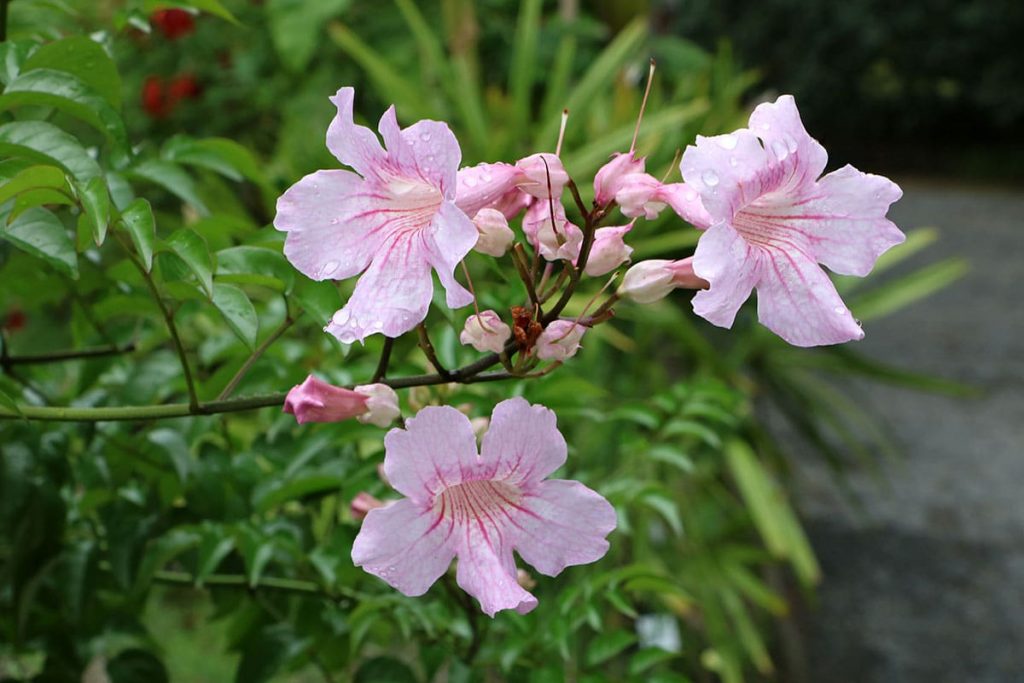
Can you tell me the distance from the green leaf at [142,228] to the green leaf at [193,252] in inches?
0.5

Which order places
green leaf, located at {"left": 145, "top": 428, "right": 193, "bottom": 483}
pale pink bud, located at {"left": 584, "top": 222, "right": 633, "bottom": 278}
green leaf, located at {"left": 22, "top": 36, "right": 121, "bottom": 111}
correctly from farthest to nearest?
1. green leaf, located at {"left": 145, "top": 428, "right": 193, "bottom": 483}
2. green leaf, located at {"left": 22, "top": 36, "right": 121, "bottom": 111}
3. pale pink bud, located at {"left": 584, "top": 222, "right": 633, "bottom": 278}

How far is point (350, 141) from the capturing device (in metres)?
0.62

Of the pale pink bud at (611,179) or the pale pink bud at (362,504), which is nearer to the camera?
the pale pink bud at (611,179)

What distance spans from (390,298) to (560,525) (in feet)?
0.53

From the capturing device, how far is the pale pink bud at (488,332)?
65cm

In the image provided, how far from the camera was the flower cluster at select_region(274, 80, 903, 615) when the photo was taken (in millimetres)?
579

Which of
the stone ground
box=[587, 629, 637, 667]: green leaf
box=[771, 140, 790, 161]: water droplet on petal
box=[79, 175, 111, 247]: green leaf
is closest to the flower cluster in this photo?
box=[771, 140, 790, 161]: water droplet on petal

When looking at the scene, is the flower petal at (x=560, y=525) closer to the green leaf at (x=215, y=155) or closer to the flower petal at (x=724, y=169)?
the flower petal at (x=724, y=169)

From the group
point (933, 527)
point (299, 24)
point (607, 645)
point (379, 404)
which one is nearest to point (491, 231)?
point (379, 404)

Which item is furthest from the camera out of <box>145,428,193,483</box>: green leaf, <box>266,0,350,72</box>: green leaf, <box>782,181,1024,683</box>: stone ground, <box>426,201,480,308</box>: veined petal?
<box>266,0,350,72</box>: green leaf

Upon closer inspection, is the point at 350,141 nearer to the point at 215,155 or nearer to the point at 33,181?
the point at 33,181

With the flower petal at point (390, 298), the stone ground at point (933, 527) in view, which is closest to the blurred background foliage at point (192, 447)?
the flower petal at point (390, 298)

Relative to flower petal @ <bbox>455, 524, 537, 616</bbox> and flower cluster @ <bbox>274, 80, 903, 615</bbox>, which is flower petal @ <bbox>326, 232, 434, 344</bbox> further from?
flower petal @ <bbox>455, 524, 537, 616</bbox>

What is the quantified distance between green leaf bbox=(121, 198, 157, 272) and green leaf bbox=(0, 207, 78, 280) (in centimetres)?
4
